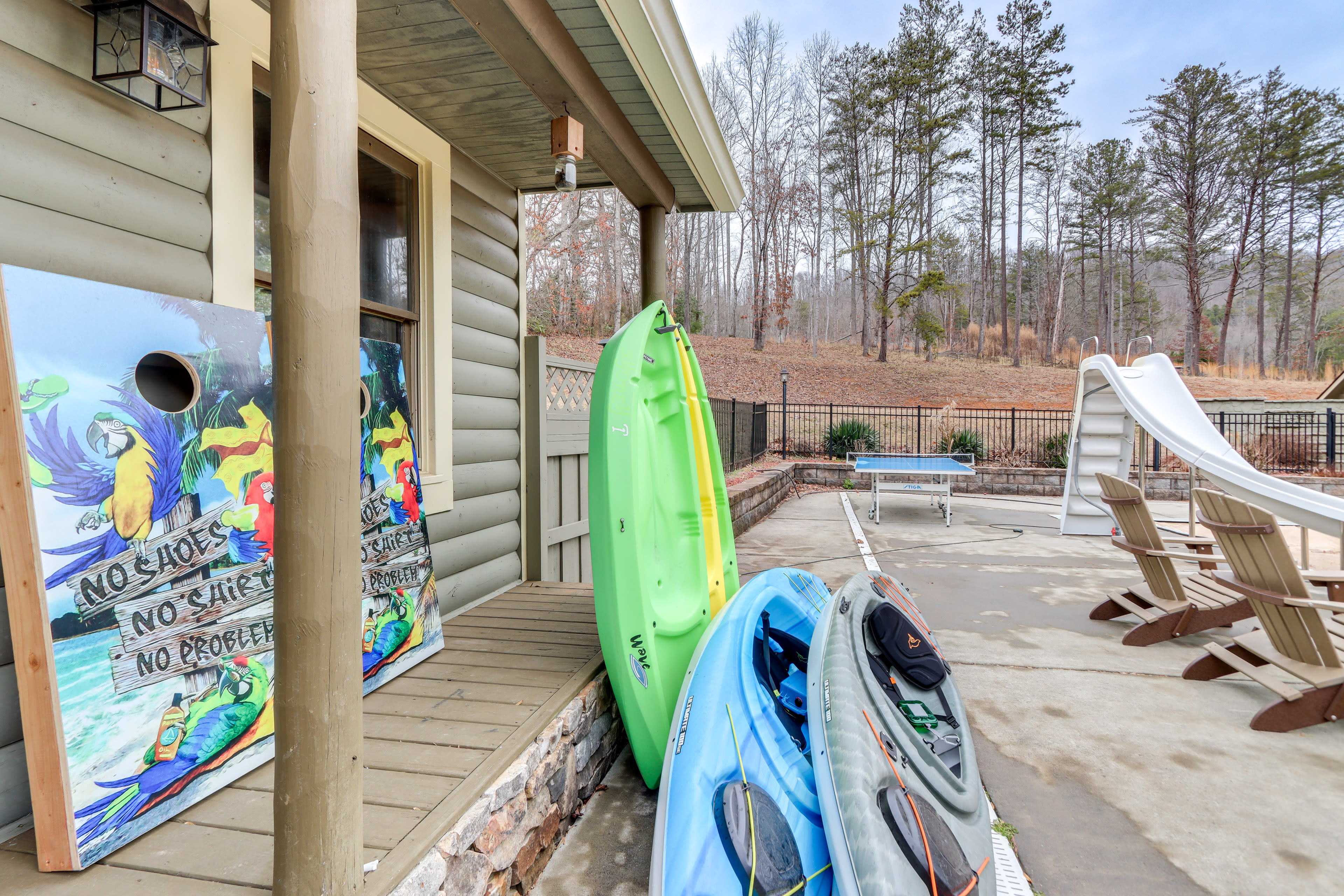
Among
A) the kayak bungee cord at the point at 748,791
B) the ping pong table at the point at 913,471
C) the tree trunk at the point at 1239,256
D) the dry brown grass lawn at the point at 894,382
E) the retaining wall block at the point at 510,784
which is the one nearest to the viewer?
the kayak bungee cord at the point at 748,791

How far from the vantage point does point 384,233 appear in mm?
3000

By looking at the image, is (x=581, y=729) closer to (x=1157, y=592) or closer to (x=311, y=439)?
(x=311, y=439)

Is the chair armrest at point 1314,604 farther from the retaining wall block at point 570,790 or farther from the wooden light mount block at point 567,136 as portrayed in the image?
the wooden light mount block at point 567,136

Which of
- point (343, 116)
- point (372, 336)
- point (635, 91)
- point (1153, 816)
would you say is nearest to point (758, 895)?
point (1153, 816)

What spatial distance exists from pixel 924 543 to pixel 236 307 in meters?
6.94

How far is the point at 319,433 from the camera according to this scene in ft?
3.92

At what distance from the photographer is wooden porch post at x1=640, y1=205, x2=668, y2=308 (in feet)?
12.8

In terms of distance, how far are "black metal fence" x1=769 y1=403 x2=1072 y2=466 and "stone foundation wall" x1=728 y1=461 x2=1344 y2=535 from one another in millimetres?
600

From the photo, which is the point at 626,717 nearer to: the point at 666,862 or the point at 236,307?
the point at 666,862

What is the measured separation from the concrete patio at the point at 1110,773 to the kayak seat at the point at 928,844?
0.50 meters

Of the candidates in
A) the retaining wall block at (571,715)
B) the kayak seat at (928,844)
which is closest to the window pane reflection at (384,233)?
the retaining wall block at (571,715)

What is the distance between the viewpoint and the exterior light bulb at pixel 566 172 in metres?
2.96

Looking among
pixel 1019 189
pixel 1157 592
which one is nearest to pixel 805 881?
pixel 1157 592

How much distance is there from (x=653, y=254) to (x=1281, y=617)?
375 centimetres
